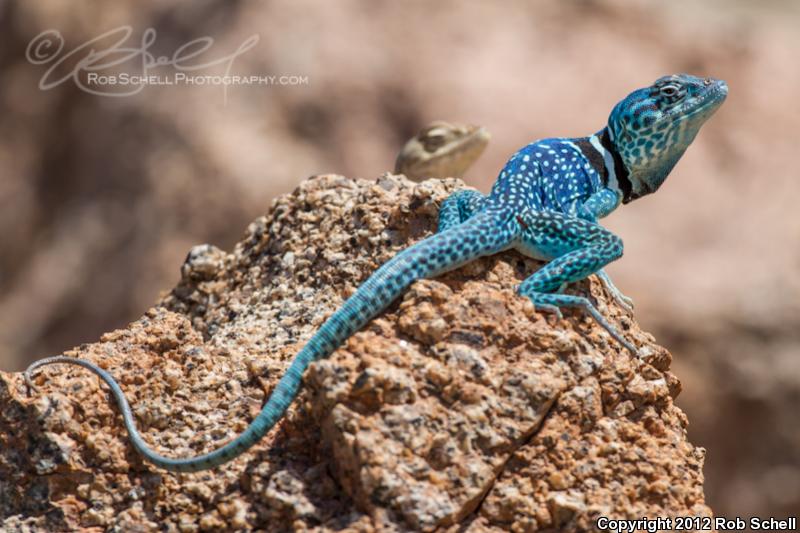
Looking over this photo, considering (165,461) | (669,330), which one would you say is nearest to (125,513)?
(165,461)

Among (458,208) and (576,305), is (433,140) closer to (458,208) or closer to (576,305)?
(458,208)

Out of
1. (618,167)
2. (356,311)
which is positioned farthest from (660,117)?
(356,311)

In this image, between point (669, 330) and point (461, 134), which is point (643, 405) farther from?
point (669, 330)

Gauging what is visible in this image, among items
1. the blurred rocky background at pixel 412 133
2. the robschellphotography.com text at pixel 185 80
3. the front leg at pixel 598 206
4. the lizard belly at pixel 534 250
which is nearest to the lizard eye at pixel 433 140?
the front leg at pixel 598 206

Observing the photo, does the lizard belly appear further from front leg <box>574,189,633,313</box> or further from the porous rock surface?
front leg <box>574,189,633,313</box>

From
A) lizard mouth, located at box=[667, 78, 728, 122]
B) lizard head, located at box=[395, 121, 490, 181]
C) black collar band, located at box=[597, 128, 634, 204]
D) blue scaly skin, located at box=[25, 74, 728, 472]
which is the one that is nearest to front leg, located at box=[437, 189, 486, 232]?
blue scaly skin, located at box=[25, 74, 728, 472]
